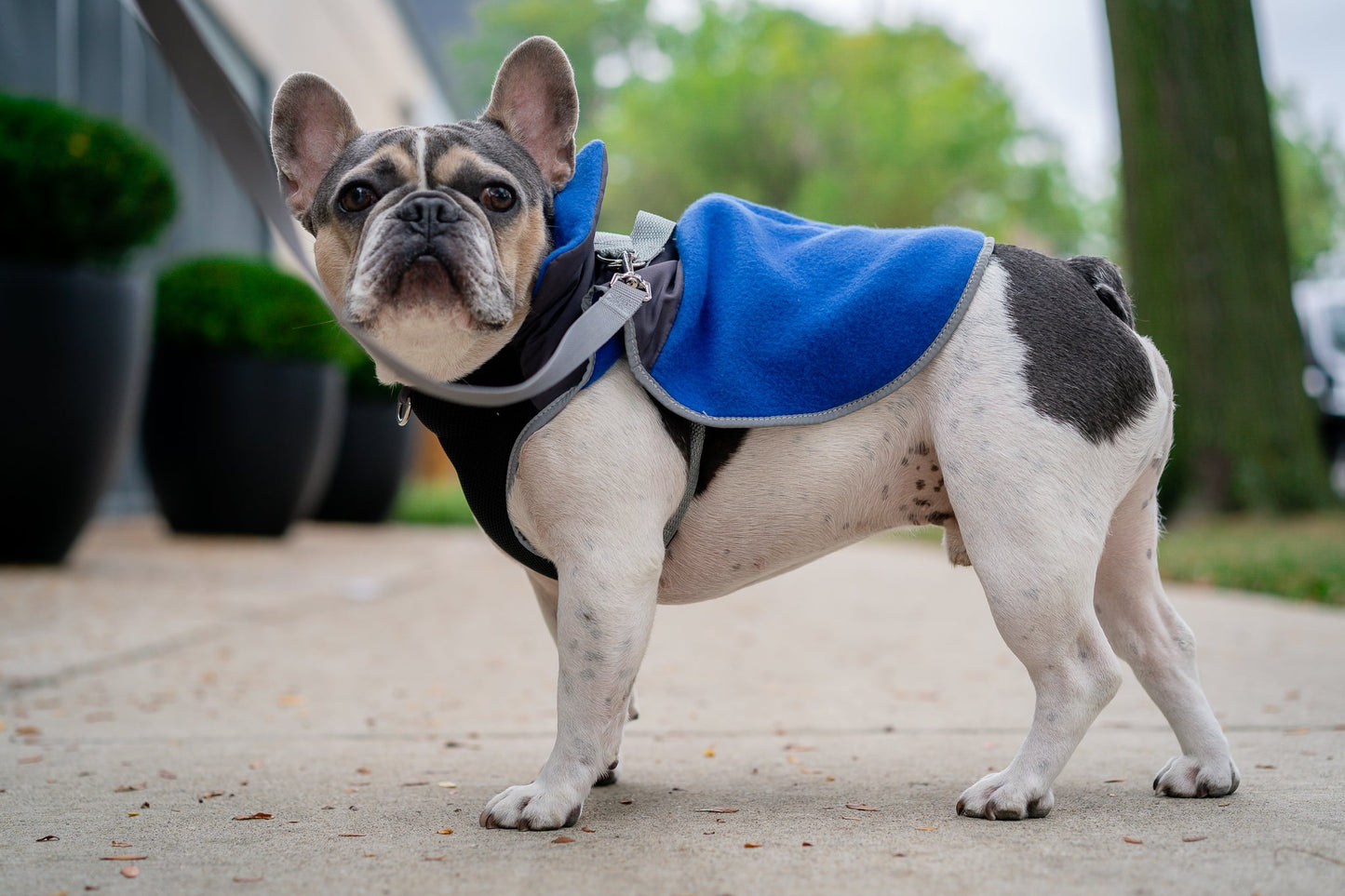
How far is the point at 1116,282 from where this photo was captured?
298 centimetres

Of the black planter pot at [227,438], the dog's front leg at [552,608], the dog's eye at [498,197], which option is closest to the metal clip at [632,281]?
the dog's eye at [498,197]

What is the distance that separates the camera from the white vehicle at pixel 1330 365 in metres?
16.2

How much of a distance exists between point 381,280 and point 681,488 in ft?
2.79

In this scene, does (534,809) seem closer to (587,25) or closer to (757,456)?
(757,456)

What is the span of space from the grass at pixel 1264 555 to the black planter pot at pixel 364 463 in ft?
23.7

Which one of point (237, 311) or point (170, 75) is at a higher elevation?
point (170, 75)

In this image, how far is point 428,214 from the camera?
8.61 feet

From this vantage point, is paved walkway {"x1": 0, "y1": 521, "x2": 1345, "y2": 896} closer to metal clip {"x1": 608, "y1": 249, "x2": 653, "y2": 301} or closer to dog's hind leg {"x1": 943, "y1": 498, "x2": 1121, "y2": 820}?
dog's hind leg {"x1": 943, "y1": 498, "x2": 1121, "y2": 820}

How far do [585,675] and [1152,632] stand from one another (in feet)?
4.83

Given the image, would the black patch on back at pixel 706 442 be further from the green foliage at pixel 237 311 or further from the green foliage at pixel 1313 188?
the green foliage at pixel 1313 188

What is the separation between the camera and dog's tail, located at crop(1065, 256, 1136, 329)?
9.63 ft

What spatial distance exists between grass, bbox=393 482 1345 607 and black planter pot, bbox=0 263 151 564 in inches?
194

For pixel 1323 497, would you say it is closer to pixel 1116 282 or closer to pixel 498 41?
pixel 1116 282

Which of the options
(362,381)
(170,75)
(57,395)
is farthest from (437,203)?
(362,381)
